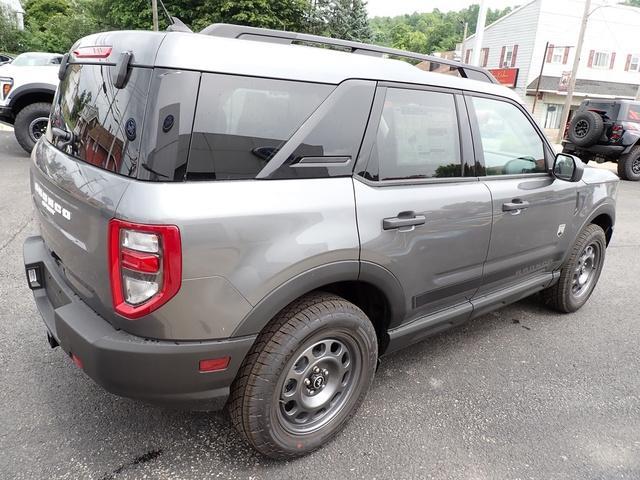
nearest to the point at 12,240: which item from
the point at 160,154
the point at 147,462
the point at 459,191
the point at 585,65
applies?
the point at 147,462

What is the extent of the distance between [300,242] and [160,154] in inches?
24.9

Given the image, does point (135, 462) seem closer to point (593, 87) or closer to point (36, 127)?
point (36, 127)

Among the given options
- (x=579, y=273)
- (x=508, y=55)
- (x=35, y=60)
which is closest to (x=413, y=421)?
(x=579, y=273)

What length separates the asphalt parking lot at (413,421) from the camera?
2234 mm

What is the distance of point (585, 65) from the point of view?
32406 mm

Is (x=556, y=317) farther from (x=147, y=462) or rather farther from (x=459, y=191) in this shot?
(x=147, y=462)

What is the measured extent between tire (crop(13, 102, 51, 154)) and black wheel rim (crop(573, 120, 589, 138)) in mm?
11812

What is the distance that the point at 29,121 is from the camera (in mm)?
8891

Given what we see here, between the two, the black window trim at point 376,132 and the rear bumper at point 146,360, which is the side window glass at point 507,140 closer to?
the black window trim at point 376,132

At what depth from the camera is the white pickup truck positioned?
28.9ft

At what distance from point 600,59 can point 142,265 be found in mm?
38336

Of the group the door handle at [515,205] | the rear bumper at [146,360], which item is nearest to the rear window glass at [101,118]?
the rear bumper at [146,360]

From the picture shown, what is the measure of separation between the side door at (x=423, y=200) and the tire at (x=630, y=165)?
1119 cm

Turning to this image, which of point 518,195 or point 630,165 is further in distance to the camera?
point 630,165
